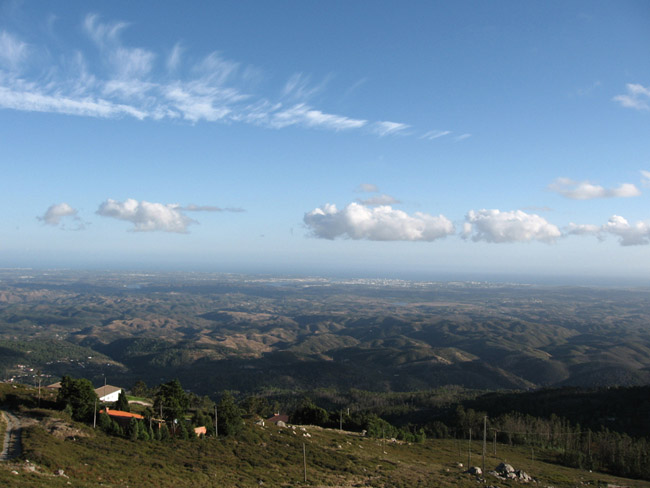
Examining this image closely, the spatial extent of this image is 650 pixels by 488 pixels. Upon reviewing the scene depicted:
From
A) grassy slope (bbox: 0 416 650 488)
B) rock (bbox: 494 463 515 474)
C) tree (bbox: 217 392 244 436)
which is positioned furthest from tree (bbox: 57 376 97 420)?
rock (bbox: 494 463 515 474)

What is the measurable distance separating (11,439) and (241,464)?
54.7 ft

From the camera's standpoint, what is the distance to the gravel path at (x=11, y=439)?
2702 cm

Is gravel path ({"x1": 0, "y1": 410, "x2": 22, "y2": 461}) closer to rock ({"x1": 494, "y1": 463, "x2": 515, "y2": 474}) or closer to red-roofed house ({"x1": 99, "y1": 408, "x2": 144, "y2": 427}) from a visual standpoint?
red-roofed house ({"x1": 99, "y1": 408, "x2": 144, "y2": 427})

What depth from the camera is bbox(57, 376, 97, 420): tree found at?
39500mm

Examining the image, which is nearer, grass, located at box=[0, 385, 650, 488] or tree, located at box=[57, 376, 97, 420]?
grass, located at box=[0, 385, 650, 488]

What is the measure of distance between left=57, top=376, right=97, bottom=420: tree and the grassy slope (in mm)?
4105

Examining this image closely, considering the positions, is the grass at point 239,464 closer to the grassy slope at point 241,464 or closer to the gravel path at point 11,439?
the grassy slope at point 241,464

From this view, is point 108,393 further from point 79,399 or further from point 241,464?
point 241,464

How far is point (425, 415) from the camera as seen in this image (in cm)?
10581

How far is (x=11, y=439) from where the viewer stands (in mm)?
30453

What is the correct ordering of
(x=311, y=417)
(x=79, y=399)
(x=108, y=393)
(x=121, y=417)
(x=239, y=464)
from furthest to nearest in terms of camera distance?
(x=108, y=393) → (x=311, y=417) → (x=121, y=417) → (x=79, y=399) → (x=239, y=464)

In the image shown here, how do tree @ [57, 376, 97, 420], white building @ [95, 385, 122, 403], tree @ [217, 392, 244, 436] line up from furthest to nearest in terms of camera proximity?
white building @ [95, 385, 122, 403]
tree @ [217, 392, 244, 436]
tree @ [57, 376, 97, 420]

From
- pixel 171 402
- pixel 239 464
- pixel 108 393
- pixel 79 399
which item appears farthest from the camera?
pixel 108 393

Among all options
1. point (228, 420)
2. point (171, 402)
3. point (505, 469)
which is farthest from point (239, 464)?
point (505, 469)
